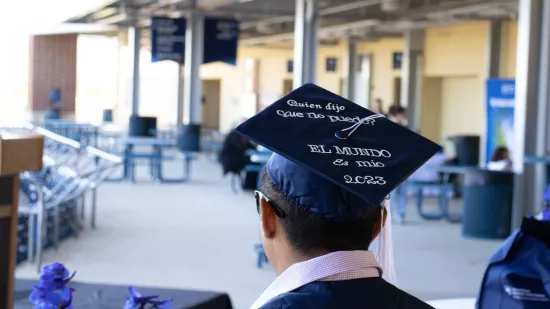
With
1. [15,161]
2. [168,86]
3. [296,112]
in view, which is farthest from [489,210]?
[168,86]

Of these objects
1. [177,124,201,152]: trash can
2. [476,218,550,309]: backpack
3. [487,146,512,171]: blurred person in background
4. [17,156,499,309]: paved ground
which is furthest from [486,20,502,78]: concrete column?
[476,218,550,309]: backpack

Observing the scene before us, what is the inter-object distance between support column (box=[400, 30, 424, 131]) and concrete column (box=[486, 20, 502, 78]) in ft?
10.7

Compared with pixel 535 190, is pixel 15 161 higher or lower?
higher

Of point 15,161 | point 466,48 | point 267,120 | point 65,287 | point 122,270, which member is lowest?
point 122,270

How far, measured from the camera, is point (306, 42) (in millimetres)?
13836

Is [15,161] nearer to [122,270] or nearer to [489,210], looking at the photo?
[122,270]

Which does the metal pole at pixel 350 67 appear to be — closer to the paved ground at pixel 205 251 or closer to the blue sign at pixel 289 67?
the blue sign at pixel 289 67

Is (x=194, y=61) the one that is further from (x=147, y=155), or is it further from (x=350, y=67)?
(x=350, y=67)

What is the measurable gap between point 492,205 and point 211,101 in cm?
2728

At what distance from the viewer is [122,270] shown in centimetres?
698

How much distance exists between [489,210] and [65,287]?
7.60 m

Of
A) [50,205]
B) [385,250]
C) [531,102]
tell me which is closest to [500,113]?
[531,102]

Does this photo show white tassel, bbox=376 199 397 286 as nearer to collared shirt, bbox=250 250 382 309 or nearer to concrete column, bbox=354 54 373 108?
collared shirt, bbox=250 250 382 309

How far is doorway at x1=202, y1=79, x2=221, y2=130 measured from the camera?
117 feet
